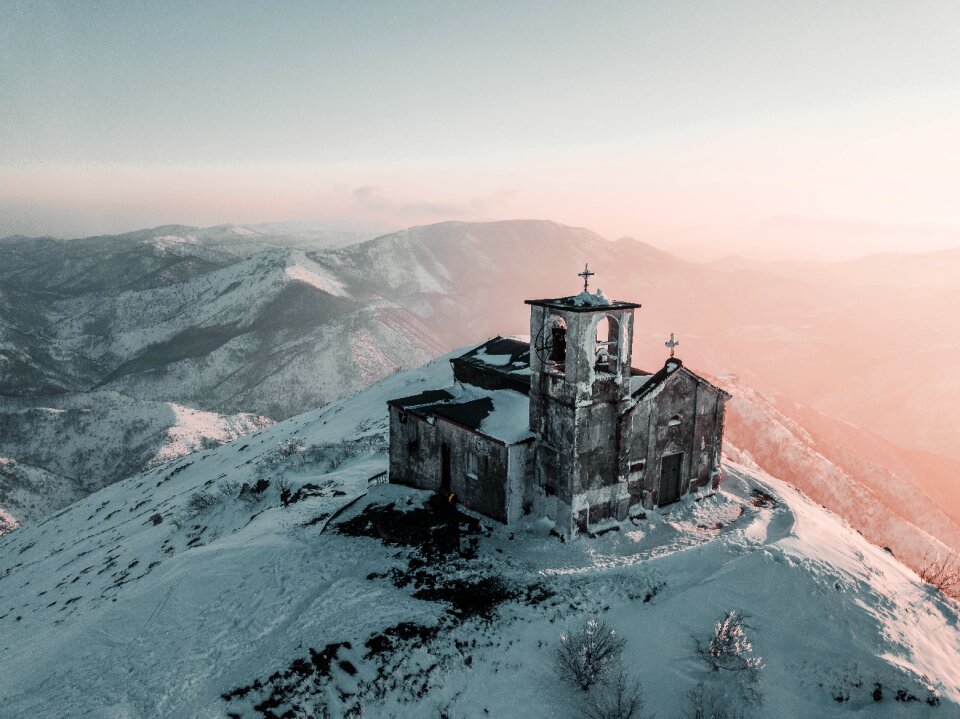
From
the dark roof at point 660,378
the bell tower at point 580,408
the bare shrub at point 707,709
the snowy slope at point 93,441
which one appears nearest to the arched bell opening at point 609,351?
the bell tower at point 580,408

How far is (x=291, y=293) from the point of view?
135m

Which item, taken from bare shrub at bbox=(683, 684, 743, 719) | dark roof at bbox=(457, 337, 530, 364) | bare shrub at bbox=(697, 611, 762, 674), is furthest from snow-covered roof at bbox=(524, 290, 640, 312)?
bare shrub at bbox=(683, 684, 743, 719)

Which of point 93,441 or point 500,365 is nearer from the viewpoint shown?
point 500,365

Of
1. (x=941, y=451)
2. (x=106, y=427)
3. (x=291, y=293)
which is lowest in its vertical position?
(x=941, y=451)

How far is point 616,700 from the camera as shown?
12914mm

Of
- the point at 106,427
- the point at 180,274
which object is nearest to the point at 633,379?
the point at 106,427

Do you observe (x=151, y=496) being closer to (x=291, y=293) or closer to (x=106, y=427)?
(x=106, y=427)

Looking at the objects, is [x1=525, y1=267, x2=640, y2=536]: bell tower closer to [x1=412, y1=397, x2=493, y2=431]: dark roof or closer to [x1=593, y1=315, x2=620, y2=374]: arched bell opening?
[x1=593, y1=315, x2=620, y2=374]: arched bell opening

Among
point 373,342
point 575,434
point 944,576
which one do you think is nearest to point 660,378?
point 575,434

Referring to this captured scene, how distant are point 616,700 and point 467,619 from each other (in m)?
4.42

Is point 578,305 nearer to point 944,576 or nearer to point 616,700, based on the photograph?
point 616,700

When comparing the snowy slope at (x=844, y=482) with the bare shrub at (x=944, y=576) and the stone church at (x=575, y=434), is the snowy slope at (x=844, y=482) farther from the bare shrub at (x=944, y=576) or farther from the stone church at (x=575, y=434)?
the stone church at (x=575, y=434)

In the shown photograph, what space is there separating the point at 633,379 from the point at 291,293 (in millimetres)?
125948

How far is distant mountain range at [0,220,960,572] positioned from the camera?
70.2 metres
